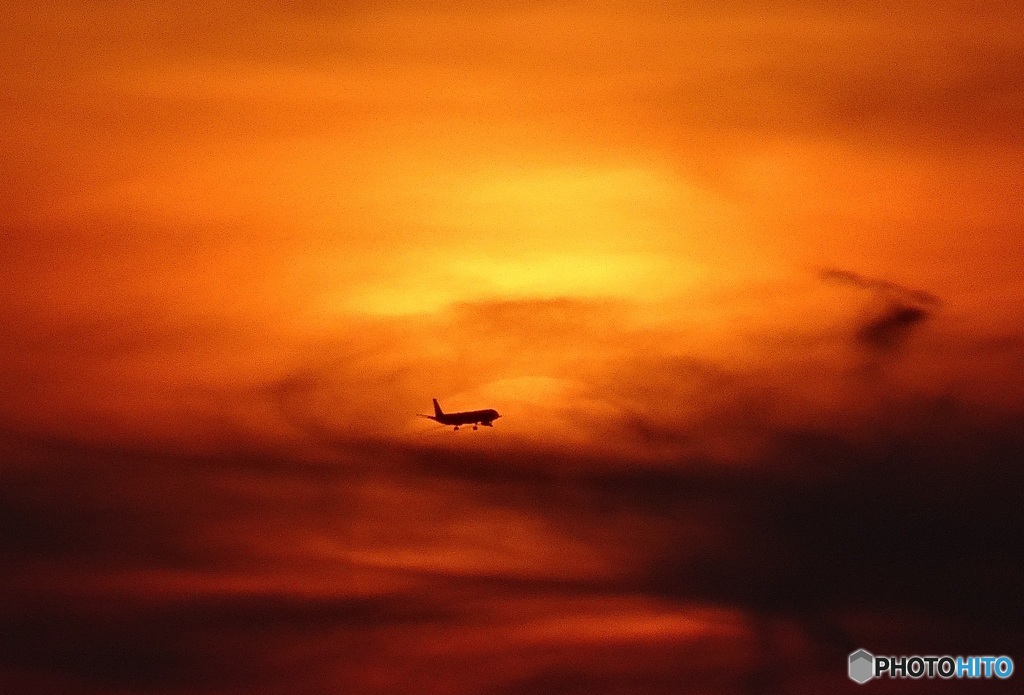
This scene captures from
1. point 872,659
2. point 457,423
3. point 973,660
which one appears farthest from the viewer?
point 457,423

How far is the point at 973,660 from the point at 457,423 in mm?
116778

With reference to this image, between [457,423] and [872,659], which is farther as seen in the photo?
[457,423]

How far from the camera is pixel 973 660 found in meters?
69.9

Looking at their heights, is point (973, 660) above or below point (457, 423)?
below

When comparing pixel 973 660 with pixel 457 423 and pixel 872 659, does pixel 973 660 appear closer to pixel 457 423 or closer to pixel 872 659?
pixel 872 659

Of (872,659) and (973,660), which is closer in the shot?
(973,660)

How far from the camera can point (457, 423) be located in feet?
584

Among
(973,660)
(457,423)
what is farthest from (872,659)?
(457,423)

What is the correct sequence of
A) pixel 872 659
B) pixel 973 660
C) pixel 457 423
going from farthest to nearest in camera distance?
1. pixel 457 423
2. pixel 872 659
3. pixel 973 660

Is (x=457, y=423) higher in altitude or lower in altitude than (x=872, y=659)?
higher

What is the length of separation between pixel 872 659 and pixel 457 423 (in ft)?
360

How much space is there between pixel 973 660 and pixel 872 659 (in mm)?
8026

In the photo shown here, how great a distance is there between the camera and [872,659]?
2985 inches
